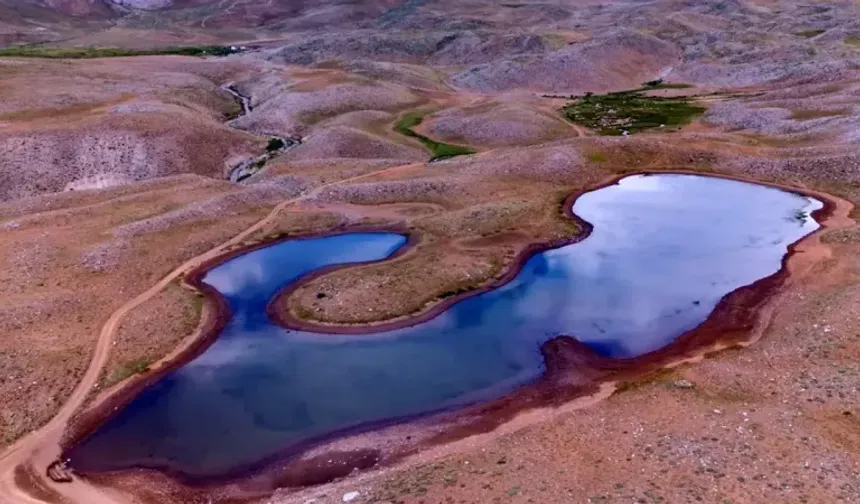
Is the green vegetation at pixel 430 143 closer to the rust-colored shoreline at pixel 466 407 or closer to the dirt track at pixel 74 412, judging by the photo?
the rust-colored shoreline at pixel 466 407

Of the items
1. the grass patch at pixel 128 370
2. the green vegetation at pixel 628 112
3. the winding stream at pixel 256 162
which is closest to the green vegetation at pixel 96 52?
the winding stream at pixel 256 162

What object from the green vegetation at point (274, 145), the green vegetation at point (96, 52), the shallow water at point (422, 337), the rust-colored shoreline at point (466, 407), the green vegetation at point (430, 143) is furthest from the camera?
the green vegetation at point (96, 52)

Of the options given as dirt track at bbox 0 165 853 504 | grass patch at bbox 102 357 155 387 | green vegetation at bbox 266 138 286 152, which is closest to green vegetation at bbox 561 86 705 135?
dirt track at bbox 0 165 853 504

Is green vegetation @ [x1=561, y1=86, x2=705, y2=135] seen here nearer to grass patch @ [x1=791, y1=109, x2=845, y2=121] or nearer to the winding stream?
grass patch @ [x1=791, y1=109, x2=845, y2=121]

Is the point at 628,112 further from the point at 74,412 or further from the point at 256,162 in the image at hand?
the point at 74,412

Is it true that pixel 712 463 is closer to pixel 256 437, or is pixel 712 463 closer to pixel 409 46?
pixel 256 437

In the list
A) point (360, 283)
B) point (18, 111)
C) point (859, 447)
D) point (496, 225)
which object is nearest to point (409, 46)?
point (18, 111)
